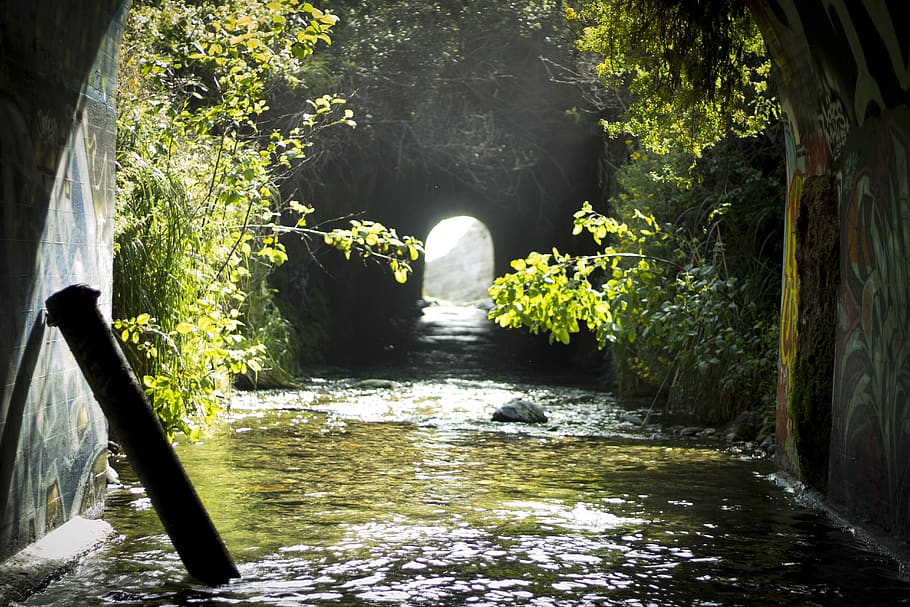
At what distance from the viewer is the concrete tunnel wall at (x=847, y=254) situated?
5164 mm

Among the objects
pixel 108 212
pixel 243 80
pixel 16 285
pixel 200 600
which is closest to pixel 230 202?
pixel 243 80

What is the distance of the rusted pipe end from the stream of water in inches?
46.3

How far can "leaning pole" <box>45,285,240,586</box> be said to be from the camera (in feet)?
13.7

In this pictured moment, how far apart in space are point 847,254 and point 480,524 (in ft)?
8.99

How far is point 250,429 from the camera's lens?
356 inches

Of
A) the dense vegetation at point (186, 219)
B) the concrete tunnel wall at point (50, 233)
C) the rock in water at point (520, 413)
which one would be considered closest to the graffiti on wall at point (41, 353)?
the concrete tunnel wall at point (50, 233)

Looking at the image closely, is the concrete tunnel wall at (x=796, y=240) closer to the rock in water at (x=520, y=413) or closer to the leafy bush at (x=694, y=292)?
the leafy bush at (x=694, y=292)

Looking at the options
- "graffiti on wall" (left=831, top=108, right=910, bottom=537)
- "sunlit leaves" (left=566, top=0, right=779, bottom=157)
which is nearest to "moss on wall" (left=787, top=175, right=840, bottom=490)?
"graffiti on wall" (left=831, top=108, right=910, bottom=537)

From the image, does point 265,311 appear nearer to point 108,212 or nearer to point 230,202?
point 230,202

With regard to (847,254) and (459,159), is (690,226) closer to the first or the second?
(847,254)

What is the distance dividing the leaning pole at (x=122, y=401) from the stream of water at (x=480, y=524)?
470 millimetres

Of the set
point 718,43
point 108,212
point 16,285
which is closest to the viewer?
point 16,285

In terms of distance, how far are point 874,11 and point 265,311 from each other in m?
8.02

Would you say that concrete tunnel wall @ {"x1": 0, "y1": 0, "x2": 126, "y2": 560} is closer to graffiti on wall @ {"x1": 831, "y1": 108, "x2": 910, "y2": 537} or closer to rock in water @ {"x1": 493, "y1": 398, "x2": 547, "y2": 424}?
graffiti on wall @ {"x1": 831, "y1": 108, "x2": 910, "y2": 537}
